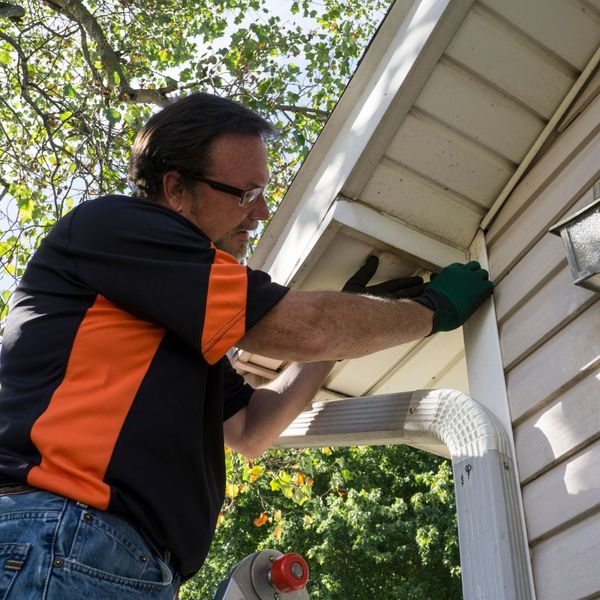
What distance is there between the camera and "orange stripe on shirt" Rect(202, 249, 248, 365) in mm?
1715

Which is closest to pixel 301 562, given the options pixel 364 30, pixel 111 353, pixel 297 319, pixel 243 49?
pixel 297 319

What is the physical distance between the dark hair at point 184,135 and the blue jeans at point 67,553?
1.12m

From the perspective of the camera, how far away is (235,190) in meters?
2.30

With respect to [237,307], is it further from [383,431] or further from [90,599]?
[383,431]

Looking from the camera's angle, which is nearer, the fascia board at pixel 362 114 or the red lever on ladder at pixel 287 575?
the fascia board at pixel 362 114

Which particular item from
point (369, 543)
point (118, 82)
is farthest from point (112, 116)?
point (369, 543)

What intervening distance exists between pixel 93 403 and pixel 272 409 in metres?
1.14

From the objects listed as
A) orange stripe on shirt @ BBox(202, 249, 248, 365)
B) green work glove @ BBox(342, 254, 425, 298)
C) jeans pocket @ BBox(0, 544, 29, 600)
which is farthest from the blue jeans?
green work glove @ BBox(342, 254, 425, 298)

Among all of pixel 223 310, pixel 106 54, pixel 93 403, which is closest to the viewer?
pixel 93 403

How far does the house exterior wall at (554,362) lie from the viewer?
180 centimetres

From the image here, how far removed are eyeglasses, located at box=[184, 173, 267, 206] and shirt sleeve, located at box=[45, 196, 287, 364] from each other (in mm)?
412

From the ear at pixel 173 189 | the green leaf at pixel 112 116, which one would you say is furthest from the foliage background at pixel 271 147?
the ear at pixel 173 189

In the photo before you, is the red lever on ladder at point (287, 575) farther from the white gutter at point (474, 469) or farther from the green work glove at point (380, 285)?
the green work glove at point (380, 285)

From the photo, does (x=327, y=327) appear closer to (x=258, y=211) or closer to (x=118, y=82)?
(x=258, y=211)
